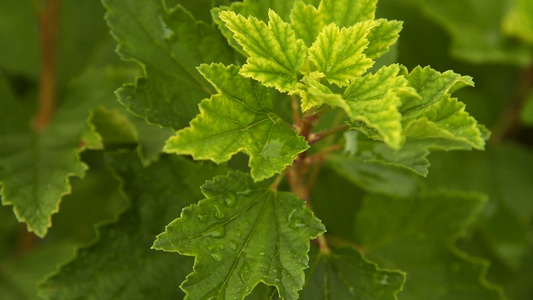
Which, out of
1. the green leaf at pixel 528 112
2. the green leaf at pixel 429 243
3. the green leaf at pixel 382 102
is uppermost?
the green leaf at pixel 382 102

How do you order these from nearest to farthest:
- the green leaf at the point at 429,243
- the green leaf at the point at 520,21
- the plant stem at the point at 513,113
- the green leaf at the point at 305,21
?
1. the green leaf at the point at 305,21
2. the green leaf at the point at 429,243
3. the green leaf at the point at 520,21
4. the plant stem at the point at 513,113

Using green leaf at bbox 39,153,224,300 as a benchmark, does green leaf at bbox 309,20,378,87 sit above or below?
above

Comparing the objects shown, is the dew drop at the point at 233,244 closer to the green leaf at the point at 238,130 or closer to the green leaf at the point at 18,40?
the green leaf at the point at 238,130

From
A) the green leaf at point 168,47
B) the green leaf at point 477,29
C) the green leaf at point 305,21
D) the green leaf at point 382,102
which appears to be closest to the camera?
the green leaf at point 382,102

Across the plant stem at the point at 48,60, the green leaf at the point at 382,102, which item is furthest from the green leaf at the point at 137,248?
the plant stem at the point at 48,60

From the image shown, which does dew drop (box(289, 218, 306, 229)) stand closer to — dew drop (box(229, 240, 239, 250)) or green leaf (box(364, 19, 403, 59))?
dew drop (box(229, 240, 239, 250))

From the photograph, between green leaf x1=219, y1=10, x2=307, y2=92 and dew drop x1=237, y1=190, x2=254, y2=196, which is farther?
dew drop x1=237, y1=190, x2=254, y2=196

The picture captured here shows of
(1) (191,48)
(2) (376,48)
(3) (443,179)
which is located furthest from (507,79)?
(1) (191,48)

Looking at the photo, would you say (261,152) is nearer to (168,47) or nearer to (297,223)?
(297,223)

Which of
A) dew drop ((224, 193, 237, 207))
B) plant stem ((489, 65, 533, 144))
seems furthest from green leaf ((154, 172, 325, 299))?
plant stem ((489, 65, 533, 144))
